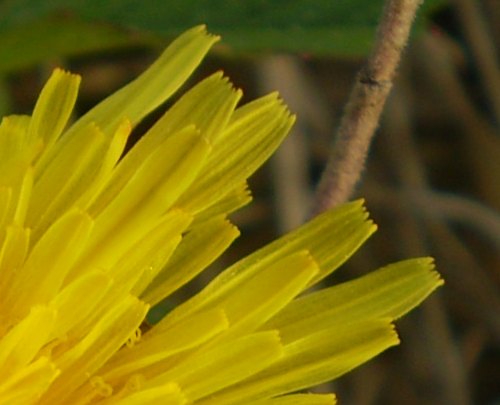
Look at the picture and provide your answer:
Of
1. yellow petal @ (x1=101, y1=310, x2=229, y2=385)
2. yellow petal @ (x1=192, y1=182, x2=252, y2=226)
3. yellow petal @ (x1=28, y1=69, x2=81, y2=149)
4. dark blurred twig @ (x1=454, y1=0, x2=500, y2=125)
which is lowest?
yellow petal @ (x1=101, y1=310, x2=229, y2=385)

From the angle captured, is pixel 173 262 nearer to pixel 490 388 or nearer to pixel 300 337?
pixel 300 337

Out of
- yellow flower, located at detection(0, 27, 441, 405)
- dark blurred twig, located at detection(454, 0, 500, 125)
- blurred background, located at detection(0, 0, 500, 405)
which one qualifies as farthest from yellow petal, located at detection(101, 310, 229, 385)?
dark blurred twig, located at detection(454, 0, 500, 125)

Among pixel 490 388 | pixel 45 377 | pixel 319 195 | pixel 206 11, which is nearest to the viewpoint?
pixel 45 377

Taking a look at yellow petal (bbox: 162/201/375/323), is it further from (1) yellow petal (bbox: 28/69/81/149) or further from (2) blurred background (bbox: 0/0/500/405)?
(2) blurred background (bbox: 0/0/500/405)

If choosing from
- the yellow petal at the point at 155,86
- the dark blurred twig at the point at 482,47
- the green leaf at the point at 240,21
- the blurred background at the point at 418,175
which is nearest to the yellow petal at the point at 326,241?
the yellow petal at the point at 155,86

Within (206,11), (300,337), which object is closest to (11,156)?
(300,337)

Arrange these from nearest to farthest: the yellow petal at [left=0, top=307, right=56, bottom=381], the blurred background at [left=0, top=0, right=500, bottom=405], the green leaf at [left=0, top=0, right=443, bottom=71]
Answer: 1. the yellow petal at [left=0, top=307, right=56, bottom=381]
2. the green leaf at [left=0, top=0, right=443, bottom=71]
3. the blurred background at [left=0, top=0, right=500, bottom=405]
